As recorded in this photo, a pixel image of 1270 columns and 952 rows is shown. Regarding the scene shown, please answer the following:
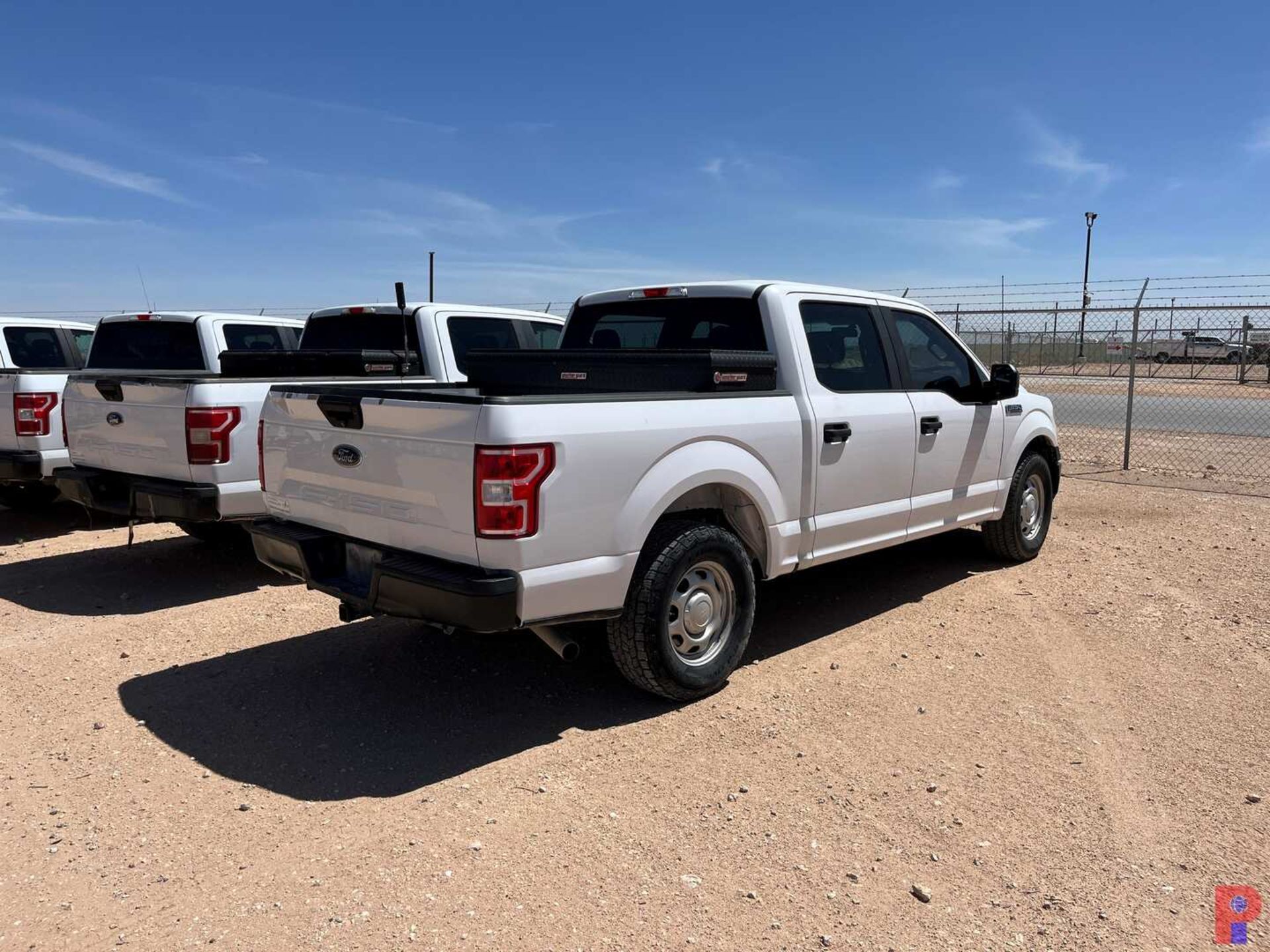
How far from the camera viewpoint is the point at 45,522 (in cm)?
893

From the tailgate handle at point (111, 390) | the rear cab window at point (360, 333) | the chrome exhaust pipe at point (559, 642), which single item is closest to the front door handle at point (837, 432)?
A: the chrome exhaust pipe at point (559, 642)

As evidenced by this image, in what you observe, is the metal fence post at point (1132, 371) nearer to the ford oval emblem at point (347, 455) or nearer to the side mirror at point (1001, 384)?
the side mirror at point (1001, 384)

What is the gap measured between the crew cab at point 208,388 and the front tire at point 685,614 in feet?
8.16

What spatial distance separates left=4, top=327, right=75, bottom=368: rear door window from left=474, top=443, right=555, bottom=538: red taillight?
8617 millimetres

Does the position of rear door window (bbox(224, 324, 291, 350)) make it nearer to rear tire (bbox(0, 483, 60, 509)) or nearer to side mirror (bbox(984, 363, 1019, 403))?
rear tire (bbox(0, 483, 60, 509))

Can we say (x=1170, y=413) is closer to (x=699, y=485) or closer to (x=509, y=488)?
(x=699, y=485)

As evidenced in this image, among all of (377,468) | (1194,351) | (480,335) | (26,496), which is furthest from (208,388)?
(1194,351)

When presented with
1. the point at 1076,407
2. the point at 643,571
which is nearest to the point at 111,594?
the point at 643,571

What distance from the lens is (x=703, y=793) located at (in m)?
3.63

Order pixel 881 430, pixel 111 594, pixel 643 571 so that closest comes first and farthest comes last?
pixel 643 571, pixel 881 430, pixel 111 594

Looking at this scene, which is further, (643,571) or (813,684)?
(813,684)

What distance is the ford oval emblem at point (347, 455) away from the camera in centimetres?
410

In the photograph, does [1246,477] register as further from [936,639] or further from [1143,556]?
[936,639]

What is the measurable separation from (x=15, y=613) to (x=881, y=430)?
210 inches
